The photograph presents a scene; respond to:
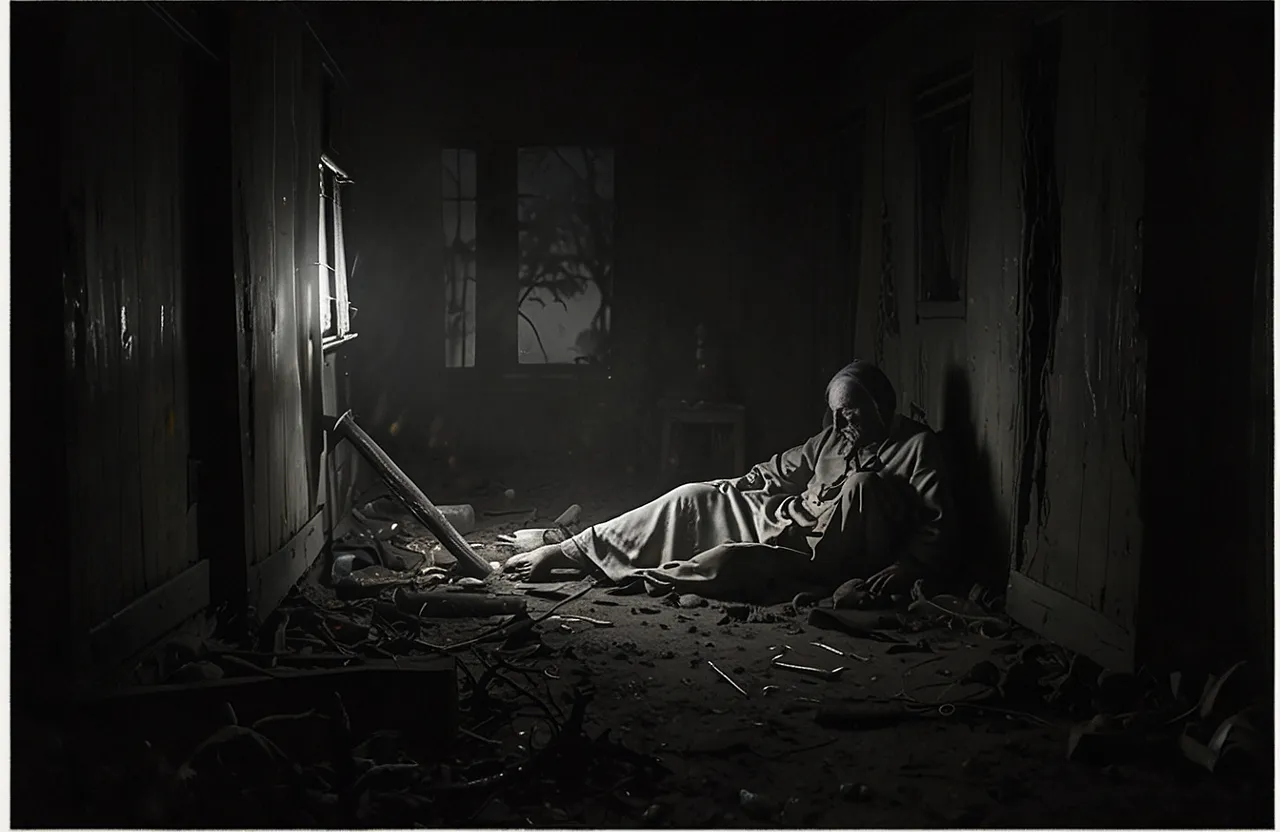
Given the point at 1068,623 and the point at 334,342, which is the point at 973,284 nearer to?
the point at 1068,623

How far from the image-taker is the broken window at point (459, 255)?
9258mm

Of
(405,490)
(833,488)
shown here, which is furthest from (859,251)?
(405,490)

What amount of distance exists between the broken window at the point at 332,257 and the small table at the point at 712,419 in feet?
8.00

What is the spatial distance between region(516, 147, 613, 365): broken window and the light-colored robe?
3498mm

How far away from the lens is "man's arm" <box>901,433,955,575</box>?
5.57 metres

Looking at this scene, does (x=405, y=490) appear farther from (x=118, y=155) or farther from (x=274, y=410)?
(x=118, y=155)

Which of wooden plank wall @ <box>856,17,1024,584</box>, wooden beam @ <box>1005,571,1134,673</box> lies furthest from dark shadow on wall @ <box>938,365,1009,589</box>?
wooden beam @ <box>1005,571,1134,673</box>

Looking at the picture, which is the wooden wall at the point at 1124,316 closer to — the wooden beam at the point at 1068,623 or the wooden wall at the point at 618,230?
the wooden beam at the point at 1068,623

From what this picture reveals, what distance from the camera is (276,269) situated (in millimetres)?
5152

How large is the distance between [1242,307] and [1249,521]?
74 cm

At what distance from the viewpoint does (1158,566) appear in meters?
4.11

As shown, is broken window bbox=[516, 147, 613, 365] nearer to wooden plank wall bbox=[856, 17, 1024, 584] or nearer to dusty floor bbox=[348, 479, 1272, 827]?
wooden plank wall bbox=[856, 17, 1024, 584]

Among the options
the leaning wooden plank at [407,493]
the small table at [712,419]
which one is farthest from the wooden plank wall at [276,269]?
the small table at [712,419]

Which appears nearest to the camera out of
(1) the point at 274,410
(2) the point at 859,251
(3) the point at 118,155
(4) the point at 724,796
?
(4) the point at 724,796
